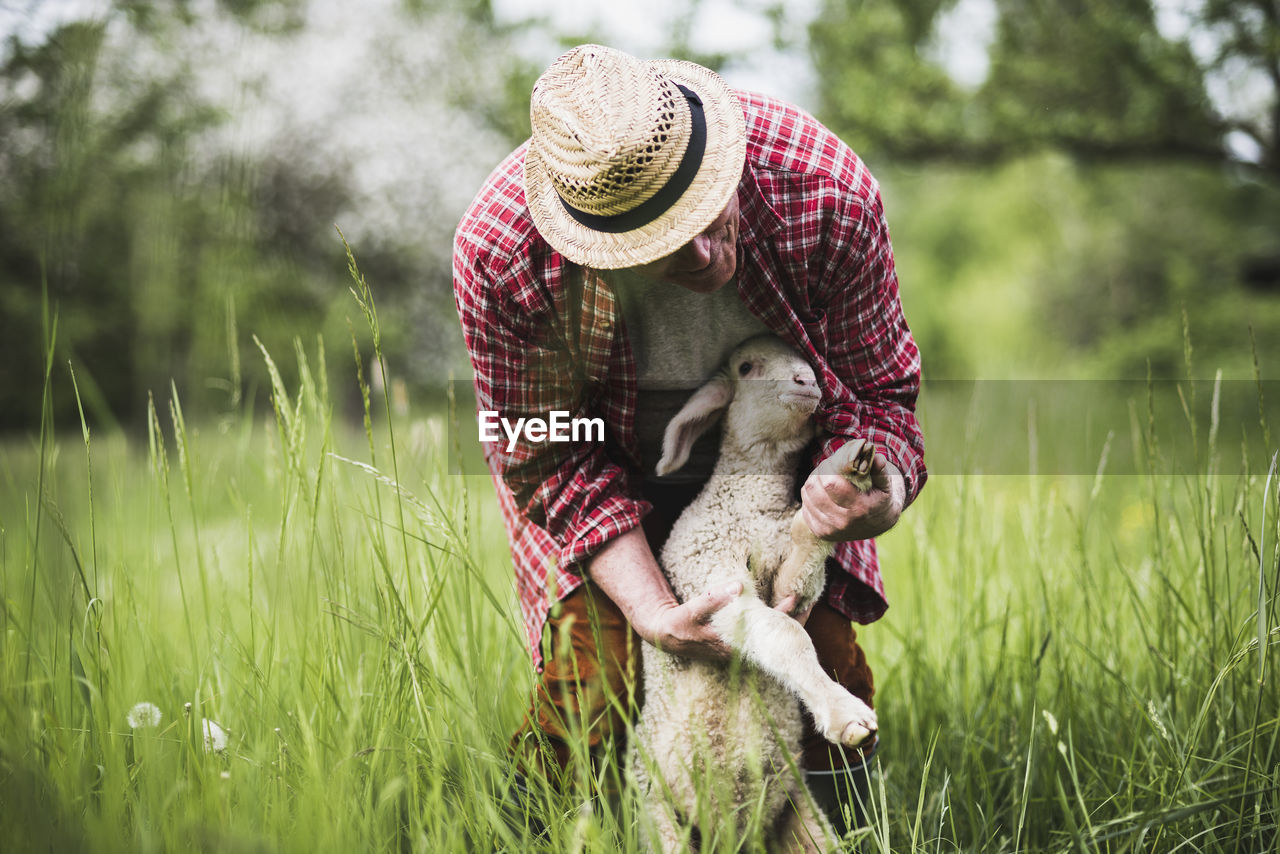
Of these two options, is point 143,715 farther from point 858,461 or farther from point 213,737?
point 858,461

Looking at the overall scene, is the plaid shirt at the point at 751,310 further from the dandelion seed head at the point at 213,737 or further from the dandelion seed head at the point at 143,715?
the dandelion seed head at the point at 143,715

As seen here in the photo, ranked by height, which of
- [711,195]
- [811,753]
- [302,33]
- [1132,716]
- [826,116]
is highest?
[302,33]

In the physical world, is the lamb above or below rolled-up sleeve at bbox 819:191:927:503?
below

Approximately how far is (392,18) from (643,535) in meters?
12.1

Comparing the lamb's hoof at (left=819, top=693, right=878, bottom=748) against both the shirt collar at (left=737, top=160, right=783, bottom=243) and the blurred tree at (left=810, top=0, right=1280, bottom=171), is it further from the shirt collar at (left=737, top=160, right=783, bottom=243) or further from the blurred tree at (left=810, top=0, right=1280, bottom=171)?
the blurred tree at (left=810, top=0, right=1280, bottom=171)

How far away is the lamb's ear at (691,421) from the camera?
75.2 inches

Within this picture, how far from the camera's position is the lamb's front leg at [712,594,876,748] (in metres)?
1.72

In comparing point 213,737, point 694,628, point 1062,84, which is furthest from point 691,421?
point 1062,84

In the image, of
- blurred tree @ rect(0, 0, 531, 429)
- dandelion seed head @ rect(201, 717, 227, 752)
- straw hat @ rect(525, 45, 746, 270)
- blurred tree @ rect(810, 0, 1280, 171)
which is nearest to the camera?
straw hat @ rect(525, 45, 746, 270)

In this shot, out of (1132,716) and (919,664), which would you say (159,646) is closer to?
(919,664)

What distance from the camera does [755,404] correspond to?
1933 mm

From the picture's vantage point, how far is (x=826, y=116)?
10.3m

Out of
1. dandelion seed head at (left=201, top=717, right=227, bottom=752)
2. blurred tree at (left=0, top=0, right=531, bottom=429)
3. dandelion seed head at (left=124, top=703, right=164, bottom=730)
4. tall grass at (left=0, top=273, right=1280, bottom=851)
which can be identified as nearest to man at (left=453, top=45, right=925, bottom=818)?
tall grass at (left=0, top=273, right=1280, bottom=851)

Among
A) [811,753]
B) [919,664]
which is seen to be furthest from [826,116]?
[811,753]
